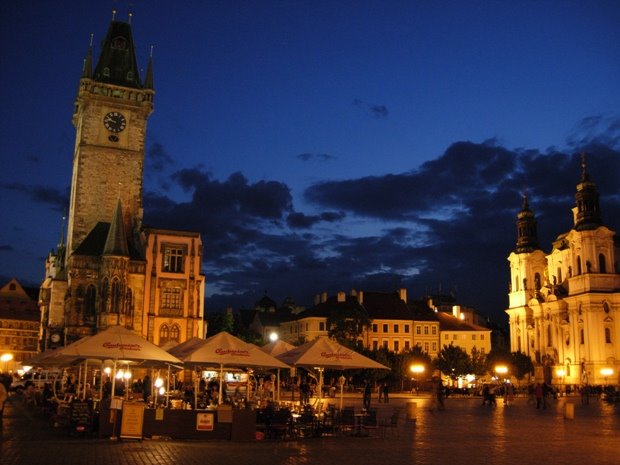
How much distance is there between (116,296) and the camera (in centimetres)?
6331

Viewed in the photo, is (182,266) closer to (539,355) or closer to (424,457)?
(424,457)

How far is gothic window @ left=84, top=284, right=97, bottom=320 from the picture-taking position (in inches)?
2532

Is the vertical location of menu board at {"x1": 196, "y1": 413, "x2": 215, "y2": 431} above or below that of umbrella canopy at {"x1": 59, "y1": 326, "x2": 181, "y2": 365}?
below

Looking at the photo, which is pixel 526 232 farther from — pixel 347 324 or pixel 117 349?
pixel 117 349

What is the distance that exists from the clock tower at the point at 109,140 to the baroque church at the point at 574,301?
5921cm

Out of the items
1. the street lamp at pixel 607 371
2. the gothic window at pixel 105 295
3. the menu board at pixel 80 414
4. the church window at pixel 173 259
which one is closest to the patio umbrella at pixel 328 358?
the menu board at pixel 80 414

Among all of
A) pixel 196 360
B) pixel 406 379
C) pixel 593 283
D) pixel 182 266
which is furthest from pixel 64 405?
pixel 593 283

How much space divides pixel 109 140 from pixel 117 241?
14.8m

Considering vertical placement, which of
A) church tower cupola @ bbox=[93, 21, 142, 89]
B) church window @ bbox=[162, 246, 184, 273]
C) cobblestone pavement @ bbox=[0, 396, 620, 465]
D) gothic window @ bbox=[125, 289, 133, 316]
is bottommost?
cobblestone pavement @ bbox=[0, 396, 620, 465]

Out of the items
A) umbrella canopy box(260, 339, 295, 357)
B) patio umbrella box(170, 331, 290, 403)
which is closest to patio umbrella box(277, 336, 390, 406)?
patio umbrella box(170, 331, 290, 403)

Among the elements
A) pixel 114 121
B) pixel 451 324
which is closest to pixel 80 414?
pixel 114 121

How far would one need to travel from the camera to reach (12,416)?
3106cm

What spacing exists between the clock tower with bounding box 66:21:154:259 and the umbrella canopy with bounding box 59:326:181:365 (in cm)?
4916

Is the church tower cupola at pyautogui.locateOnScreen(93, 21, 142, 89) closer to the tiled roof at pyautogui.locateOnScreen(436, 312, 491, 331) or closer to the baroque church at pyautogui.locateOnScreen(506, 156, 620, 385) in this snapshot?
the tiled roof at pyautogui.locateOnScreen(436, 312, 491, 331)
